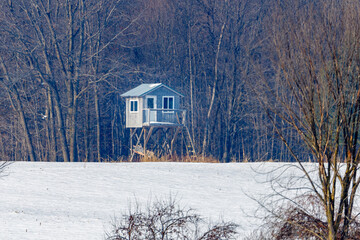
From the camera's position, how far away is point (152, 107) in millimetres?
40406

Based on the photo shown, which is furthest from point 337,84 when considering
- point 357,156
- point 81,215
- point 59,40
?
point 59,40

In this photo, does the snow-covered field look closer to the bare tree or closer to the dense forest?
the bare tree

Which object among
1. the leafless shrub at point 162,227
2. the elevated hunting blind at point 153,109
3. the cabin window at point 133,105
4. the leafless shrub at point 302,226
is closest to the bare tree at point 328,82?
the leafless shrub at point 302,226

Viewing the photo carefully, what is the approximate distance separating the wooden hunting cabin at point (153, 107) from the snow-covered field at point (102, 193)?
35.2 ft

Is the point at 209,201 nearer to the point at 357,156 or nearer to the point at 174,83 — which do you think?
the point at 357,156

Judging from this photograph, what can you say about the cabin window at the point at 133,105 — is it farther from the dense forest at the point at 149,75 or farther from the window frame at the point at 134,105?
the dense forest at the point at 149,75

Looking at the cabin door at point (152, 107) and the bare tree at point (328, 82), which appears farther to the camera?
the cabin door at point (152, 107)

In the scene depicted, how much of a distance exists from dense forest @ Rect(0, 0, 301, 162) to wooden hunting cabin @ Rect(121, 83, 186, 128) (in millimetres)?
1789

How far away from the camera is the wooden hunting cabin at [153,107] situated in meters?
39.2

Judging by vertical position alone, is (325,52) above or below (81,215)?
above

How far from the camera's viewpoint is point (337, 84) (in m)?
10.1

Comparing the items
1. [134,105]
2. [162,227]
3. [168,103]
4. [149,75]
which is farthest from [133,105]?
[162,227]

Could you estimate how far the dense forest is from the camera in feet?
136

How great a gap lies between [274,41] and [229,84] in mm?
38314
